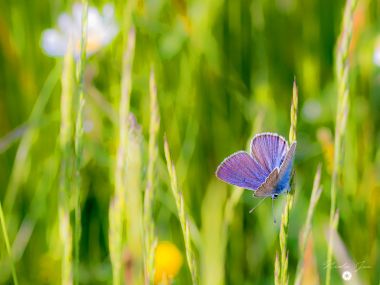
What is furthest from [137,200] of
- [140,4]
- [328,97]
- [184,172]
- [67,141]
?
[328,97]

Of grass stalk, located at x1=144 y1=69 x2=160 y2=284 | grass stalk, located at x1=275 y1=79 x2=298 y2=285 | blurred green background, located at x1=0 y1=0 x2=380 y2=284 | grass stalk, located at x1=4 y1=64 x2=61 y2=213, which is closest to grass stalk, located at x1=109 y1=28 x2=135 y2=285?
grass stalk, located at x1=144 y1=69 x2=160 y2=284

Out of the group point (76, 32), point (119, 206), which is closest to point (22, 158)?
point (76, 32)

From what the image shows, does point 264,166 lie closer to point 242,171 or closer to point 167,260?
point 242,171

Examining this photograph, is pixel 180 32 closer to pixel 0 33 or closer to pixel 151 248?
pixel 0 33

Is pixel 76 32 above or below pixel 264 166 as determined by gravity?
above

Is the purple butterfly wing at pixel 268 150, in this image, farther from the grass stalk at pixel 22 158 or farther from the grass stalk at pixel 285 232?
the grass stalk at pixel 22 158

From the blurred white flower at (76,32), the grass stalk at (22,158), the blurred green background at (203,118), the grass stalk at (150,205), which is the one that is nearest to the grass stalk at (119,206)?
the grass stalk at (150,205)

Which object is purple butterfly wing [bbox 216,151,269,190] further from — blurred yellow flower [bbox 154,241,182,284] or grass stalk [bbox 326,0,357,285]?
blurred yellow flower [bbox 154,241,182,284]

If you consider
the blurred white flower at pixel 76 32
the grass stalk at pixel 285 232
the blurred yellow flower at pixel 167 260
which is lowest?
the blurred yellow flower at pixel 167 260
